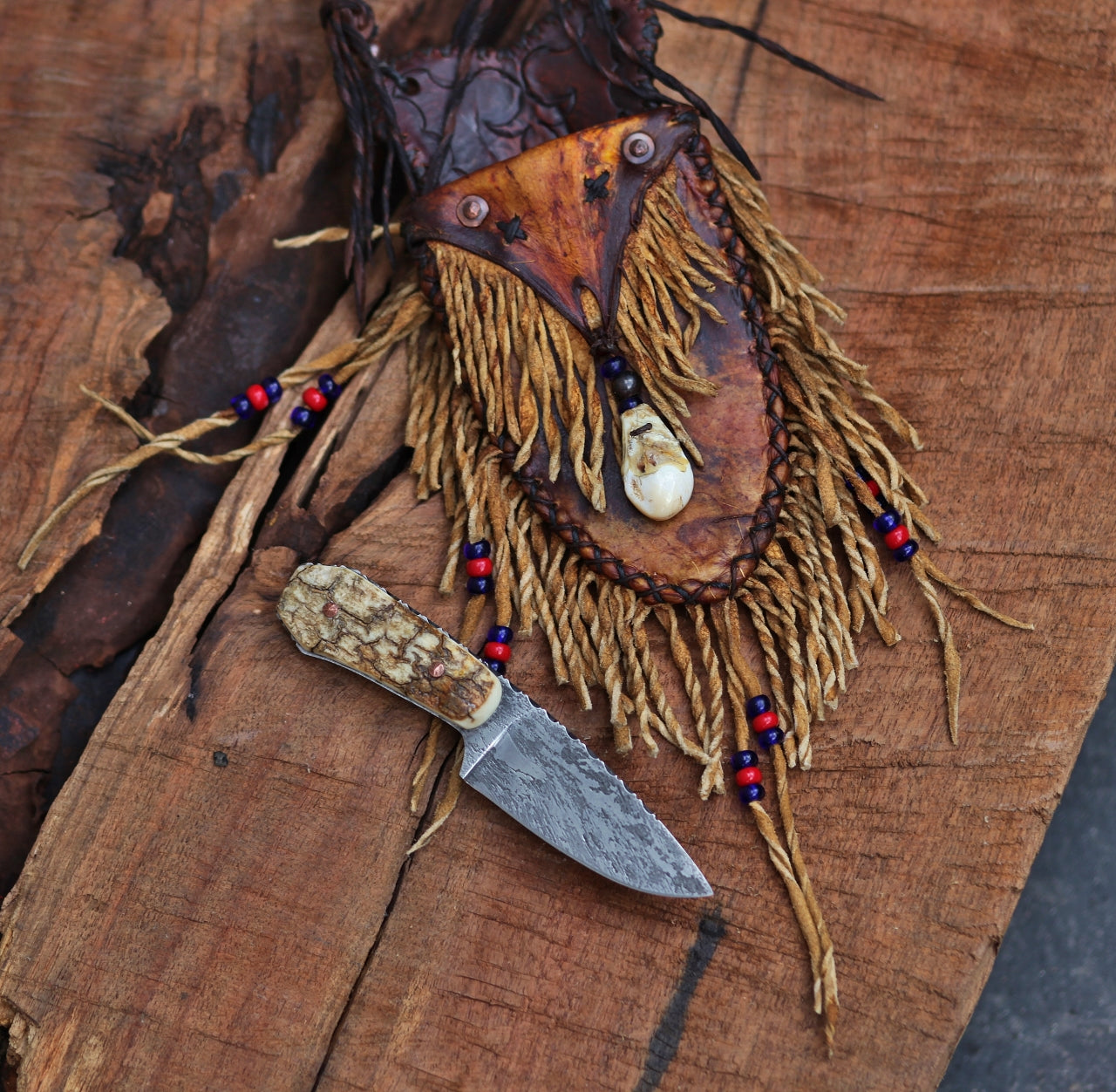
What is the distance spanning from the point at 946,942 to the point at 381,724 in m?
0.70

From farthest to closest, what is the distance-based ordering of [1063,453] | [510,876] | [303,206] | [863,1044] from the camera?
[303,206] → [1063,453] → [510,876] → [863,1044]

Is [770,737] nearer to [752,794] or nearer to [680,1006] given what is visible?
[752,794]

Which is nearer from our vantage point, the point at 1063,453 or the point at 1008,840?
the point at 1008,840

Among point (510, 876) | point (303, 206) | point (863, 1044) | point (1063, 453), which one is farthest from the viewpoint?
point (303, 206)

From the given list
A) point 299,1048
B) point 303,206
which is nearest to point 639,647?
point 299,1048

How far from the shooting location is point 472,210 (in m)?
1.36

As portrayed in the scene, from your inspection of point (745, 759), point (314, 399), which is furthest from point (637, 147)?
point (745, 759)

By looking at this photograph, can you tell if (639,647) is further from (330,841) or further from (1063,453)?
(1063,453)

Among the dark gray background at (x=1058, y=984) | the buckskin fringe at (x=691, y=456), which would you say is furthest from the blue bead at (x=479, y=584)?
the dark gray background at (x=1058, y=984)

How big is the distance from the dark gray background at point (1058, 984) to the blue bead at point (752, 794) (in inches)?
30.7

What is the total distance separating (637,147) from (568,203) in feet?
0.40

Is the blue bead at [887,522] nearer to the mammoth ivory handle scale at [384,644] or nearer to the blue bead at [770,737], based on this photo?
the blue bead at [770,737]

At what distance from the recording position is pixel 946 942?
1101 millimetres

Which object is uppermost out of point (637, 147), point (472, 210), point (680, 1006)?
point (637, 147)
